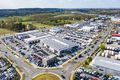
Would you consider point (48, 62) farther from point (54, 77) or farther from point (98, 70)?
point (98, 70)

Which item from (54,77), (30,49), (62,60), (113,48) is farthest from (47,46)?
(113,48)

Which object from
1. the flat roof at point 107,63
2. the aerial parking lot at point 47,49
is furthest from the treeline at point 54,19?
the flat roof at point 107,63

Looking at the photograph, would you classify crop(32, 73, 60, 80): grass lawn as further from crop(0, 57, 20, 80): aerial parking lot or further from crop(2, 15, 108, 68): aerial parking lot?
crop(2, 15, 108, 68): aerial parking lot

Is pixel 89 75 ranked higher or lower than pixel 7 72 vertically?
higher

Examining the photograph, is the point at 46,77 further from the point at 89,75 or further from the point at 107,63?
the point at 107,63

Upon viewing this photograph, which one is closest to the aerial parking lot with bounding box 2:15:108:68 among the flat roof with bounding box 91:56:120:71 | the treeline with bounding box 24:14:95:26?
the flat roof with bounding box 91:56:120:71

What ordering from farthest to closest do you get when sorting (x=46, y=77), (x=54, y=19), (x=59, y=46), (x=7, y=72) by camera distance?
(x=54, y=19) → (x=59, y=46) → (x=7, y=72) → (x=46, y=77)

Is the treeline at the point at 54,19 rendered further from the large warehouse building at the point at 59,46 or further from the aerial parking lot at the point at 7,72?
the aerial parking lot at the point at 7,72

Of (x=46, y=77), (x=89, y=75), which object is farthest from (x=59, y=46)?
(x=89, y=75)
